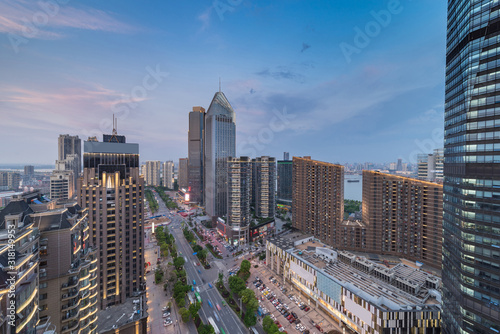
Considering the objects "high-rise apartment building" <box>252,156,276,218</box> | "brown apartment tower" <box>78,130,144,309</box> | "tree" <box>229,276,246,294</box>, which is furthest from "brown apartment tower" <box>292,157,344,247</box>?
"brown apartment tower" <box>78,130,144,309</box>

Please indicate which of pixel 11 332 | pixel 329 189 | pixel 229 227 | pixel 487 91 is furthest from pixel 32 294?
pixel 329 189

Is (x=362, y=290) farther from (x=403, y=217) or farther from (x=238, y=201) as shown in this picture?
(x=238, y=201)

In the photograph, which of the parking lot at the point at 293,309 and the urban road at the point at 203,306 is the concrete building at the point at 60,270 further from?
the parking lot at the point at 293,309

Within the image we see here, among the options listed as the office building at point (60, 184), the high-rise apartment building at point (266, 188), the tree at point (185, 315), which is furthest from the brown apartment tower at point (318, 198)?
the office building at point (60, 184)

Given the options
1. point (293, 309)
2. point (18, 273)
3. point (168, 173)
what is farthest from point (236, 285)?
point (168, 173)

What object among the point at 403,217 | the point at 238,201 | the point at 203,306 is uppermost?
the point at 238,201

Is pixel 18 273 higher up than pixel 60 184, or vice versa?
pixel 18 273

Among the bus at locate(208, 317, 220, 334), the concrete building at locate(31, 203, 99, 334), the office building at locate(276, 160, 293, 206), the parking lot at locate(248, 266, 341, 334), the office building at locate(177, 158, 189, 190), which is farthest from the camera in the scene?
the office building at locate(177, 158, 189, 190)

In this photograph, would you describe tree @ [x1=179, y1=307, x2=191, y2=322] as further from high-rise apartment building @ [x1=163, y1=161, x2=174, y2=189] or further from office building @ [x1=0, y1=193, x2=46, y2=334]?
high-rise apartment building @ [x1=163, y1=161, x2=174, y2=189]
